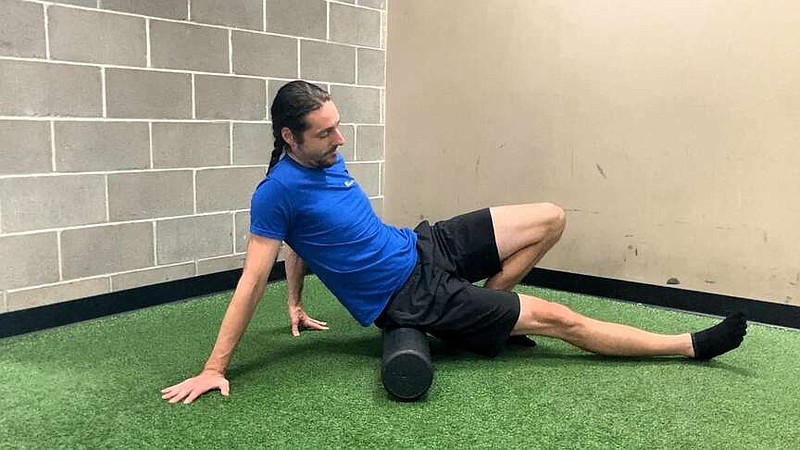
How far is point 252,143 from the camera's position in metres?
3.17

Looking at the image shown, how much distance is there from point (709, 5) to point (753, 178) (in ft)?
2.41

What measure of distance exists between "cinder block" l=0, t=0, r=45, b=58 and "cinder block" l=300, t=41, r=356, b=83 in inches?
49.0

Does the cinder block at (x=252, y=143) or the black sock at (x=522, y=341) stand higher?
the cinder block at (x=252, y=143)

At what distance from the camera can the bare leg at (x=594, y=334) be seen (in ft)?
6.72

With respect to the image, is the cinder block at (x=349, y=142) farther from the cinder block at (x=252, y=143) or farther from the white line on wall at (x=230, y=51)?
the white line on wall at (x=230, y=51)

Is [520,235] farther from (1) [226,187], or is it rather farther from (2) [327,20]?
(2) [327,20]

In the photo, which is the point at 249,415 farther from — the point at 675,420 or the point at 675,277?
the point at 675,277

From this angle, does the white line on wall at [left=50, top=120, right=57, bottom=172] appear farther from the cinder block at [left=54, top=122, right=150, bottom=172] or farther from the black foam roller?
the black foam roller

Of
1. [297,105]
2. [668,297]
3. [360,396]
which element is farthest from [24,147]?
[668,297]

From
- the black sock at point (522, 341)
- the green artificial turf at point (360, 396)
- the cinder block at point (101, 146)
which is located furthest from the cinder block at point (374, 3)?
the black sock at point (522, 341)

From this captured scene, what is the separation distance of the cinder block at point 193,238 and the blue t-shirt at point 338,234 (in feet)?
3.41

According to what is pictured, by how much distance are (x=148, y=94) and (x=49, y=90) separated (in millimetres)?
389

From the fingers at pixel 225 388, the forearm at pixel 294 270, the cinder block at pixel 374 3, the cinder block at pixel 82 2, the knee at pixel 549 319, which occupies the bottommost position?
the fingers at pixel 225 388

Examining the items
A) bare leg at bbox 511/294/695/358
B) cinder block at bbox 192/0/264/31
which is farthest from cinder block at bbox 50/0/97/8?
bare leg at bbox 511/294/695/358
